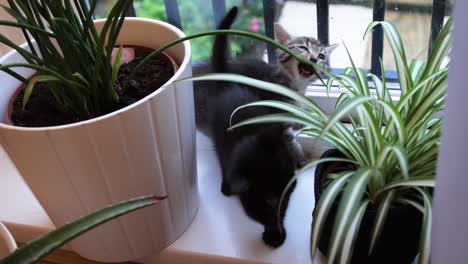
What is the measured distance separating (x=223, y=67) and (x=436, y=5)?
0.39 metres

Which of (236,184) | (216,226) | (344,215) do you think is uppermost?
(344,215)

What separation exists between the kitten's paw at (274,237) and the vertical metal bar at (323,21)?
0.42 metres

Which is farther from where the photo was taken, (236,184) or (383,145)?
(236,184)

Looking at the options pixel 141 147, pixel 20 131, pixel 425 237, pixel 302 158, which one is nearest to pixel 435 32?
pixel 302 158

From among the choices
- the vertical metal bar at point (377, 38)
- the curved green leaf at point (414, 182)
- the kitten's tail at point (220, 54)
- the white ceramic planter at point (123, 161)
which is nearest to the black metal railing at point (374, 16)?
the vertical metal bar at point (377, 38)

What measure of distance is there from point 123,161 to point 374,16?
20.9 inches

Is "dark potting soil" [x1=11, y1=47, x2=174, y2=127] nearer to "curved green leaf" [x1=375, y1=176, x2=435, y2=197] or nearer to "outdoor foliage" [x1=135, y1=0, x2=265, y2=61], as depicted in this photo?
"outdoor foliage" [x1=135, y1=0, x2=265, y2=61]

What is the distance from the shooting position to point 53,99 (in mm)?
682

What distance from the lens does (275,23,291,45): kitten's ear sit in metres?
0.92

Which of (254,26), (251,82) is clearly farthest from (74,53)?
(254,26)

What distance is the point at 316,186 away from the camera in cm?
64

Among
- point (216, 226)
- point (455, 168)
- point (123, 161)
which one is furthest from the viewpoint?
point (216, 226)

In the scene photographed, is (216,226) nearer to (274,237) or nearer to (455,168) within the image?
(274,237)

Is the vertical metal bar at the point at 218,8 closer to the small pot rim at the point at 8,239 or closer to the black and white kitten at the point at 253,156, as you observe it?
the black and white kitten at the point at 253,156
